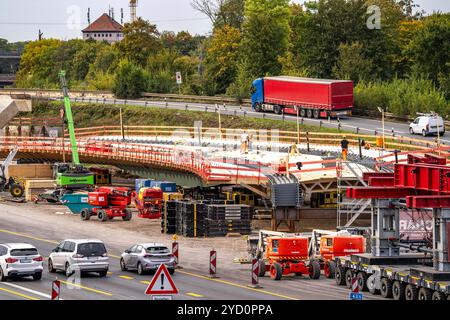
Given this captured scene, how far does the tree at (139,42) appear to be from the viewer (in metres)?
172

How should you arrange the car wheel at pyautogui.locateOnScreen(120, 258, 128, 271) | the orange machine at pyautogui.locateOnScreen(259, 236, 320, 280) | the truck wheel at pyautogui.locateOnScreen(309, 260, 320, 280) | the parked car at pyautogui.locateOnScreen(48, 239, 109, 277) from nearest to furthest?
the parked car at pyautogui.locateOnScreen(48, 239, 109, 277) → the truck wheel at pyautogui.locateOnScreen(309, 260, 320, 280) → the orange machine at pyautogui.locateOnScreen(259, 236, 320, 280) → the car wheel at pyautogui.locateOnScreen(120, 258, 128, 271)

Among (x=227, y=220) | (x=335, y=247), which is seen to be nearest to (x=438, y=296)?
(x=335, y=247)

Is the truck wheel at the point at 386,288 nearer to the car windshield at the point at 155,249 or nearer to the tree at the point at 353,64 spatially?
the car windshield at the point at 155,249

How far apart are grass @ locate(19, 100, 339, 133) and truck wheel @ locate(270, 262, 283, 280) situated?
53.7 m

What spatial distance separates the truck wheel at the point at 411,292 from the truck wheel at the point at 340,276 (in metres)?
6.05

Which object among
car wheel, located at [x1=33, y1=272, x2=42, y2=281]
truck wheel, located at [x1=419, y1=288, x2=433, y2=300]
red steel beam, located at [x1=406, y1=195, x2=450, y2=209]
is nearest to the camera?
truck wheel, located at [x1=419, y1=288, x2=433, y2=300]

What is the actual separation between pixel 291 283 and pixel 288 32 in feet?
343

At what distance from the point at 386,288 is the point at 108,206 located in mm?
33939

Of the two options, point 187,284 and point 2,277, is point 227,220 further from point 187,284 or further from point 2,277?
point 2,277

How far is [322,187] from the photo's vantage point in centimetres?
7119

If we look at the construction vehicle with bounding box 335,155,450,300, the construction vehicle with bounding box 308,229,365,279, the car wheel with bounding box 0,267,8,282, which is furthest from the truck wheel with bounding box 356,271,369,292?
the car wheel with bounding box 0,267,8,282

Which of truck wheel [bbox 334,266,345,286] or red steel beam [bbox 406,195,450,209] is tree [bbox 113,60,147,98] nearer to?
truck wheel [bbox 334,266,345,286]

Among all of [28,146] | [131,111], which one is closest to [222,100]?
[131,111]

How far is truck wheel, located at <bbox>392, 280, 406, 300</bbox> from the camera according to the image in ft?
142
